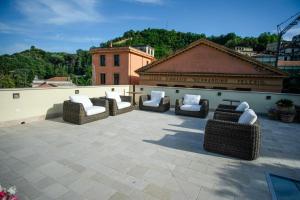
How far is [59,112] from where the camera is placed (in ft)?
20.1

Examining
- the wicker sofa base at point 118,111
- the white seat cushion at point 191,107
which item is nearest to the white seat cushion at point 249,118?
the white seat cushion at point 191,107

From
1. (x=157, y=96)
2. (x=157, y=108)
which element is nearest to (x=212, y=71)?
(x=157, y=96)

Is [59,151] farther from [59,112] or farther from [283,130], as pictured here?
[283,130]

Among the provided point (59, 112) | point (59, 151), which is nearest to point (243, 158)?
point (59, 151)

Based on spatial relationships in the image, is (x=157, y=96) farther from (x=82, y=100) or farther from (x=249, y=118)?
(x=249, y=118)

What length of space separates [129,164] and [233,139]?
2.07m

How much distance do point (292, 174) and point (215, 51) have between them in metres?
11.4

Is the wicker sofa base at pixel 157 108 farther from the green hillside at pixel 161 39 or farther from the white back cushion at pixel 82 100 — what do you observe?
the green hillside at pixel 161 39

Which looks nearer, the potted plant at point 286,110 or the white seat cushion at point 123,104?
the potted plant at point 286,110

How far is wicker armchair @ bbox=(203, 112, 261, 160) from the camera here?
10.7ft

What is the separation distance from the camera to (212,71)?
1270 centimetres

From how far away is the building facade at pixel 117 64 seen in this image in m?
18.6

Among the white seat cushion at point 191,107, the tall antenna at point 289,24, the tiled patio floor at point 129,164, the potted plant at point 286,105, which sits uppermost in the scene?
the tall antenna at point 289,24

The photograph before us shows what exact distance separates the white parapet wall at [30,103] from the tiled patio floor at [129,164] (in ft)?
1.27
